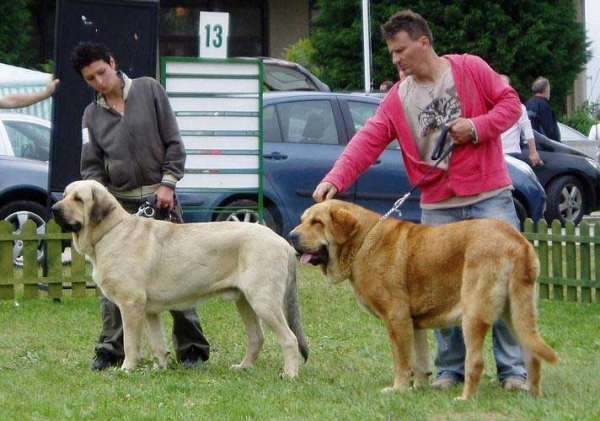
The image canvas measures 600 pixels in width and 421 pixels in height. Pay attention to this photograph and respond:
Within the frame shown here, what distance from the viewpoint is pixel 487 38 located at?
27250mm

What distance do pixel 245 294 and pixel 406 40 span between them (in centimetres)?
200

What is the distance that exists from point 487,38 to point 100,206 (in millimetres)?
20274

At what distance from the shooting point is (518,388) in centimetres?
719

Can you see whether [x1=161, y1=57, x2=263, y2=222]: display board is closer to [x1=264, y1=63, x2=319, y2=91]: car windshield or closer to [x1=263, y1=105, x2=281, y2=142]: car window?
[x1=263, y1=105, x2=281, y2=142]: car window

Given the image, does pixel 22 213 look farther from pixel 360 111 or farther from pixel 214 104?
pixel 360 111

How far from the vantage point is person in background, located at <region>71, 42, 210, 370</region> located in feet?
27.4

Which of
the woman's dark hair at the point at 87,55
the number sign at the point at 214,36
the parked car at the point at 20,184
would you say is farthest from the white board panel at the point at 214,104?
the woman's dark hair at the point at 87,55

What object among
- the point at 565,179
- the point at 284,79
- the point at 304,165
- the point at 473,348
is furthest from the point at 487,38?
the point at 473,348

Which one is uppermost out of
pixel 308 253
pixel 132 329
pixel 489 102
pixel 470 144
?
pixel 489 102

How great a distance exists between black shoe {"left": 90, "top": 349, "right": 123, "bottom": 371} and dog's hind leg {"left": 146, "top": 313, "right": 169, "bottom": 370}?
292 mm

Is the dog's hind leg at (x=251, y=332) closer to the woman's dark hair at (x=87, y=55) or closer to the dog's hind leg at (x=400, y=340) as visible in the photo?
the dog's hind leg at (x=400, y=340)

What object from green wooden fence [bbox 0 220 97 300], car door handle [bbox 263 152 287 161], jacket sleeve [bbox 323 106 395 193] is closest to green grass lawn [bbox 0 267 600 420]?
green wooden fence [bbox 0 220 97 300]

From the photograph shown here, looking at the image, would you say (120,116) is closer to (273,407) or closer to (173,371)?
(173,371)

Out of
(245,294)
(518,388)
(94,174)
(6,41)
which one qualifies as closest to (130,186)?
(94,174)
